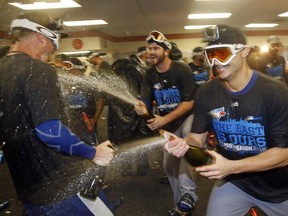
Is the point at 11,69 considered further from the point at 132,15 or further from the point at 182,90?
the point at 132,15

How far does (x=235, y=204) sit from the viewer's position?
2342 mm

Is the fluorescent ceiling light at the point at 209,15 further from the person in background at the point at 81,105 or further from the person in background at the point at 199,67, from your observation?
the person in background at the point at 81,105

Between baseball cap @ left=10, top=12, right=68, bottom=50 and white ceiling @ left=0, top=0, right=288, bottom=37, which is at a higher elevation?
white ceiling @ left=0, top=0, right=288, bottom=37

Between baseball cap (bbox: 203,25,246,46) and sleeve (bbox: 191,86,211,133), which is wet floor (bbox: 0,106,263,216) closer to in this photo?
sleeve (bbox: 191,86,211,133)

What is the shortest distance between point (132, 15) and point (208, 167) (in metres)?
10.5

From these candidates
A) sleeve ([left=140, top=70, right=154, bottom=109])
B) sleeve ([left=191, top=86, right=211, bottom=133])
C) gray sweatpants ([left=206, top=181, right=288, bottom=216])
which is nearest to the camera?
gray sweatpants ([left=206, top=181, right=288, bottom=216])

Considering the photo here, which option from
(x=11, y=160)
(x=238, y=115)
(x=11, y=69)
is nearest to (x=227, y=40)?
(x=238, y=115)

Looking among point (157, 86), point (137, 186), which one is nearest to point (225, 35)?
point (157, 86)

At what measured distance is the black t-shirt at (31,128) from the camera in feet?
6.68

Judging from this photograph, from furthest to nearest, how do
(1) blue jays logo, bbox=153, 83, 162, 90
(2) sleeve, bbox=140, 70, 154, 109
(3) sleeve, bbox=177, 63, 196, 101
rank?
(2) sleeve, bbox=140, 70, 154, 109 → (1) blue jays logo, bbox=153, 83, 162, 90 → (3) sleeve, bbox=177, 63, 196, 101

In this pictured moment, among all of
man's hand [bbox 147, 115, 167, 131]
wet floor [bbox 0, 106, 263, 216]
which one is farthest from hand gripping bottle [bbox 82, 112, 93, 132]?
man's hand [bbox 147, 115, 167, 131]

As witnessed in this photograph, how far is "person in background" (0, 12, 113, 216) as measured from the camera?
2.04 metres

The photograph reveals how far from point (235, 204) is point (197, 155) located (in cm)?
52

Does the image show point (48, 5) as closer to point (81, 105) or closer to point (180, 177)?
point (81, 105)
